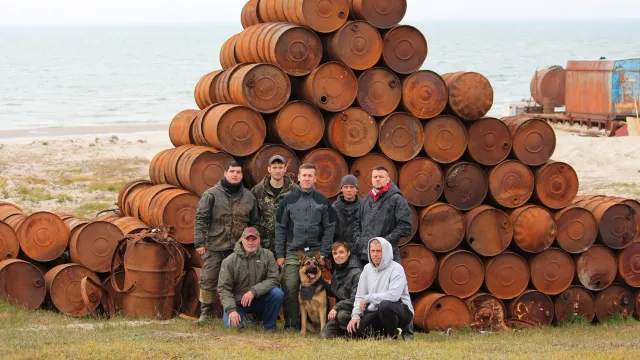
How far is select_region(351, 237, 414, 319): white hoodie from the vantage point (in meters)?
9.56

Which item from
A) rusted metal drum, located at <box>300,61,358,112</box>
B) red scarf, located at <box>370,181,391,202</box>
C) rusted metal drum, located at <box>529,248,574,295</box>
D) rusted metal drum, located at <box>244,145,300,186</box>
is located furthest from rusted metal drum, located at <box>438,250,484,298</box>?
rusted metal drum, located at <box>300,61,358,112</box>

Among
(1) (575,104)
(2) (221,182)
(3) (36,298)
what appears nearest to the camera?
(2) (221,182)

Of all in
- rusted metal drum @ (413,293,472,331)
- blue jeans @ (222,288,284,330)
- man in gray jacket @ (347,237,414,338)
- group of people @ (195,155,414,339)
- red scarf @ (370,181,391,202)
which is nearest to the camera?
man in gray jacket @ (347,237,414,338)

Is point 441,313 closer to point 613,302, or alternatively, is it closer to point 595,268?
point 595,268

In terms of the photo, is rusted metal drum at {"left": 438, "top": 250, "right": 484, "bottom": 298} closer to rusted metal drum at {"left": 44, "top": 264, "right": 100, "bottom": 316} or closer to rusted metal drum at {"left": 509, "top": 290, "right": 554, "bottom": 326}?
rusted metal drum at {"left": 509, "top": 290, "right": 554, "bottom": 326}

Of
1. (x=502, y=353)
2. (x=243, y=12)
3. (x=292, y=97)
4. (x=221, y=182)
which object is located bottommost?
(x=502, y=353)

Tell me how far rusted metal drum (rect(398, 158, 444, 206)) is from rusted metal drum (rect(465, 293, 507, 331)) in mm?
1460

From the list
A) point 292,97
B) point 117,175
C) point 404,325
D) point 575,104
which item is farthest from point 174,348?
point 575,104

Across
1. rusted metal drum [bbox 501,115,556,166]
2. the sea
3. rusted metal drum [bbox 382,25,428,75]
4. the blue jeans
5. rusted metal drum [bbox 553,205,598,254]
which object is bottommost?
the blue jeans

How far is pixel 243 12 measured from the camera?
14.9 metres

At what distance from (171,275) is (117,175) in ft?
51.1

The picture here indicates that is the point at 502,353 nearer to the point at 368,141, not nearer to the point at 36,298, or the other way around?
the point at 368,141

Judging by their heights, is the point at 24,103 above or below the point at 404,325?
above

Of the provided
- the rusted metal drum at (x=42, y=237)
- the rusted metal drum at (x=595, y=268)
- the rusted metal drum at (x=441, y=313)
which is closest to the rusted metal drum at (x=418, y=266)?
the rusted metal drum at (x=441, y=313)
